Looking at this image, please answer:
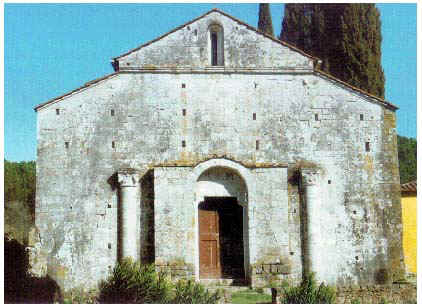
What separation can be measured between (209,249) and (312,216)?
3.30 metres

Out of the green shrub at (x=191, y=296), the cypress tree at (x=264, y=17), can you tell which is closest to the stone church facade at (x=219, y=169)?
the green shrub at (x=191, y=296)

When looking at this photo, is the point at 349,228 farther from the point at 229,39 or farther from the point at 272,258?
the point at 229,39

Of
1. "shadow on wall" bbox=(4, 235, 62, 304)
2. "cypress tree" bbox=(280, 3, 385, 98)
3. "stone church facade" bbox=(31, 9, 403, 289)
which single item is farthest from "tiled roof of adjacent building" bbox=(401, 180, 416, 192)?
"shadow on wall" bbox=(4, 235, 62, 304)

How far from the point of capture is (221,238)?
53.6ft

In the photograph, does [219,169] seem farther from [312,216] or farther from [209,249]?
[312,216]

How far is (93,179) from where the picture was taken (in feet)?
52.3

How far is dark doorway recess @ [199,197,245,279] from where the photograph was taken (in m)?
16.2

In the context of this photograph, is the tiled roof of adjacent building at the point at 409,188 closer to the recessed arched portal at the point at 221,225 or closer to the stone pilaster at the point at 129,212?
the recessed arched portal at the point at 221,225

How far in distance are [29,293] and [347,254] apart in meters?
9.28

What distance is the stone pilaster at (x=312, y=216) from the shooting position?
15570 mm

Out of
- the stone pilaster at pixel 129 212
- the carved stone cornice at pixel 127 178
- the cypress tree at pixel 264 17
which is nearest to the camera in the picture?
the stone pilaster at pixel 129 212

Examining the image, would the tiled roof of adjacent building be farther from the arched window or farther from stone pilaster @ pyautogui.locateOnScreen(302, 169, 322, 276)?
the arched window

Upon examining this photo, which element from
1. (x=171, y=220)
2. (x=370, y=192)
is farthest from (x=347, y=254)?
(x=171, y=220)

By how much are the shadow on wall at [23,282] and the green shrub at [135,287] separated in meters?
1.62
